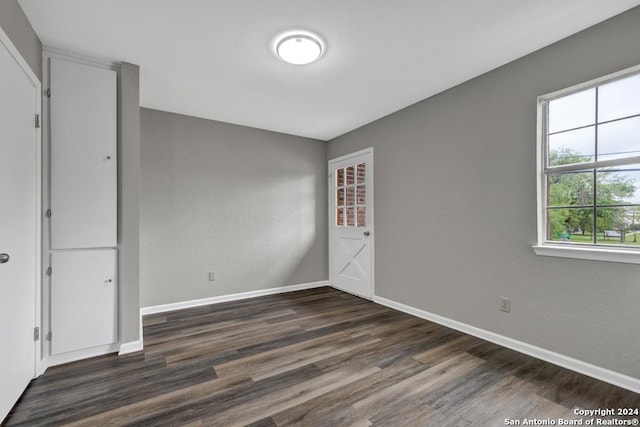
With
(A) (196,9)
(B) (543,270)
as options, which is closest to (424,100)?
(B) (543,270)

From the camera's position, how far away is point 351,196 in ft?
14.7

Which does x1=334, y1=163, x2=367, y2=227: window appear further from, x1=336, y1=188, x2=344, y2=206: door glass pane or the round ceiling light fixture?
the round ceiling light fixture

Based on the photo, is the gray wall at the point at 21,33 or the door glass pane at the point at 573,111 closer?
the gray wall at the point at 21,33

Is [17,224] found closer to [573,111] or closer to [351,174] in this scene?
[351,174]

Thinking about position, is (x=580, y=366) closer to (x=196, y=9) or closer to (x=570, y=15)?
(x=570, y=15)

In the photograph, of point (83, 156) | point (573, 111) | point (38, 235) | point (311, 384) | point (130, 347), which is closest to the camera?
point (311, 384)

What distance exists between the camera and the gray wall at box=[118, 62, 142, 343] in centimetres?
248

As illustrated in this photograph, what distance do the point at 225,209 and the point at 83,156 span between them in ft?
6.00

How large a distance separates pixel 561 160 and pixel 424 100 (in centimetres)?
153

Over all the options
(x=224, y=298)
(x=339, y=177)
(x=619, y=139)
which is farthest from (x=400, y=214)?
(x=224, y=298)

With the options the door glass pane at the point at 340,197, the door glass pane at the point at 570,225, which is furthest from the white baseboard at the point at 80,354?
the door glass pane at the point at 570,225

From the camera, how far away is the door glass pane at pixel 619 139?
194 cm

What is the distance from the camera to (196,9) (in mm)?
1896

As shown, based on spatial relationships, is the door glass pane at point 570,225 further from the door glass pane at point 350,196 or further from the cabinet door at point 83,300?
the cabinet door at point 83,300
